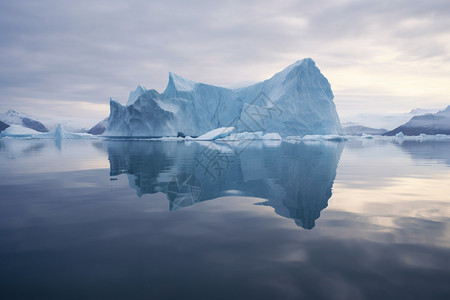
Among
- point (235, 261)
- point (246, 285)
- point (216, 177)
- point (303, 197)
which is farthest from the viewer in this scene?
point (216, 177)

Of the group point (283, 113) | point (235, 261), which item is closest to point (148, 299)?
point (235, 261)

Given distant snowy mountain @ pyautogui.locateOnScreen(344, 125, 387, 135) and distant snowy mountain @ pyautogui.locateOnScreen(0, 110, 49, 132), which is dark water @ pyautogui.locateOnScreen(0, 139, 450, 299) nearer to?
distant snowy mountain @ pyautogui.locateOnScreen(344, 125, 387, 135)

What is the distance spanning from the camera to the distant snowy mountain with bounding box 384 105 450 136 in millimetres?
77438

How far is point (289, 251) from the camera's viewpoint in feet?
8.73

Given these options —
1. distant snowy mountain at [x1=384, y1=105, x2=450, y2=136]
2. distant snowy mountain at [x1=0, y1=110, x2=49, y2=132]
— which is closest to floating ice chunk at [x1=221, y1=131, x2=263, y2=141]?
distant snowy mountain at [x1=384, y1=105, x2=450, y2=136]

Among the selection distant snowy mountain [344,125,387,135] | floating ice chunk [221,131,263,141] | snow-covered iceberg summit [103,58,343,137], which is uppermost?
snow-covered iceberg summit [103,58,343,137]

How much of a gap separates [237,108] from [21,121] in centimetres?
15504

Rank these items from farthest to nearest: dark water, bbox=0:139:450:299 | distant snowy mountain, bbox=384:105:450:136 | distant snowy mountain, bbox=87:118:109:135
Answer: distant snowy mountain, bbox=87:118:109:135 → distant snowy mountain, bbox=384:105:450:136 → dark water, bbox=0:139:450:299

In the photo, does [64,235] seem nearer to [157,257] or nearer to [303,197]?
[157,257]

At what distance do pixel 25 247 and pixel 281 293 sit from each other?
2415mm

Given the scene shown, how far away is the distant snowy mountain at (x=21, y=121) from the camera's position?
143 metres

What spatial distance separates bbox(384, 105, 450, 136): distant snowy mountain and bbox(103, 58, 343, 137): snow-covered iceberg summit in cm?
5101

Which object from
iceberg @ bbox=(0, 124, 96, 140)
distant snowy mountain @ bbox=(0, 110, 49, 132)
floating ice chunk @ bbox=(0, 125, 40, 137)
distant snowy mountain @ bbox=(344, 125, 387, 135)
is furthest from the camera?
distant snowy mountain @ bbox=(0, 110, 49, 132)

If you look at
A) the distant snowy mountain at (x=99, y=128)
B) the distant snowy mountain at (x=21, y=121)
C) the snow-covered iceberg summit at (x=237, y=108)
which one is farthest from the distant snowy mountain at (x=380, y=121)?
the distant snowy mountain at (x=21, y=121)
